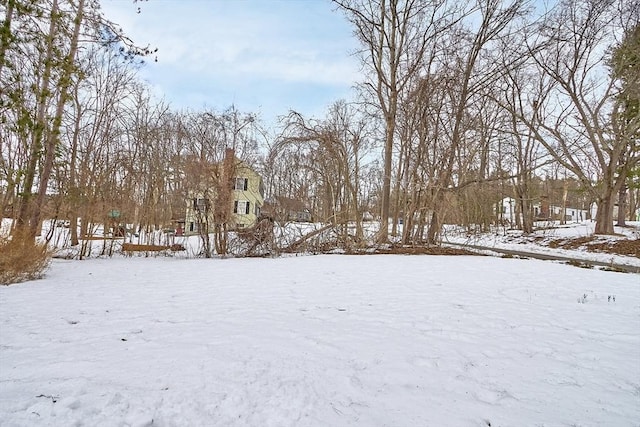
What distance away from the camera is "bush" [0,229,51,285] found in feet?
19.5

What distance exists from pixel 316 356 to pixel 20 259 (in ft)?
21.0

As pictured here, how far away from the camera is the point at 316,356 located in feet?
9.54

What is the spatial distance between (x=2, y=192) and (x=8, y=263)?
8.84 feet

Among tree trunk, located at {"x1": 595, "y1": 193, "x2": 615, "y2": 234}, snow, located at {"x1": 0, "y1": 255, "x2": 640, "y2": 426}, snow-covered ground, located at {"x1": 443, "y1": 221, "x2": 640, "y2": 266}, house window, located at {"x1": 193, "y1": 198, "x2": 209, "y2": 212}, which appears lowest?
snow, located at {"x1": 0, "y1": 255, "x2": 640, "y2": 426}

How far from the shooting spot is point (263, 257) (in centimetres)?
1170

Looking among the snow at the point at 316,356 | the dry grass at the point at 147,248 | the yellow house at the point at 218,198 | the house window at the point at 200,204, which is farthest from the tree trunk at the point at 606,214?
the dry grass at the point at 147,248

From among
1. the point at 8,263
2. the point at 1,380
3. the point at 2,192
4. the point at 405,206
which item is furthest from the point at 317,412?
the point at 405,206

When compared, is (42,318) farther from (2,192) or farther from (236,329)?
(2,192)

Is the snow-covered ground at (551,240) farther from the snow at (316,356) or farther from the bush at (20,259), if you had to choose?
the bush at (20,259)

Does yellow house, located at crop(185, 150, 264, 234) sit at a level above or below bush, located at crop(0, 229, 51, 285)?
above

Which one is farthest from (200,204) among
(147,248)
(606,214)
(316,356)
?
(606,214)

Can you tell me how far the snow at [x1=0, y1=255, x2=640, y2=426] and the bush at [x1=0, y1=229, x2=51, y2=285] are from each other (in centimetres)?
52

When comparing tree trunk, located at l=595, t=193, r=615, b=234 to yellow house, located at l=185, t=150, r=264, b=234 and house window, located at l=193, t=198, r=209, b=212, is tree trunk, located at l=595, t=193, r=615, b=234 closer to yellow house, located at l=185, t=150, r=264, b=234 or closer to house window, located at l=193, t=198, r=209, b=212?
yellow house, located at l=185, t=150, r=264, b=234

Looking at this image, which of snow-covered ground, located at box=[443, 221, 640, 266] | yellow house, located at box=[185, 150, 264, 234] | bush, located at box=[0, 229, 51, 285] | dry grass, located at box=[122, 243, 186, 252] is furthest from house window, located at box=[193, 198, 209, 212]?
snow-covered ground, located at box=[443, 221, 640, 266]
